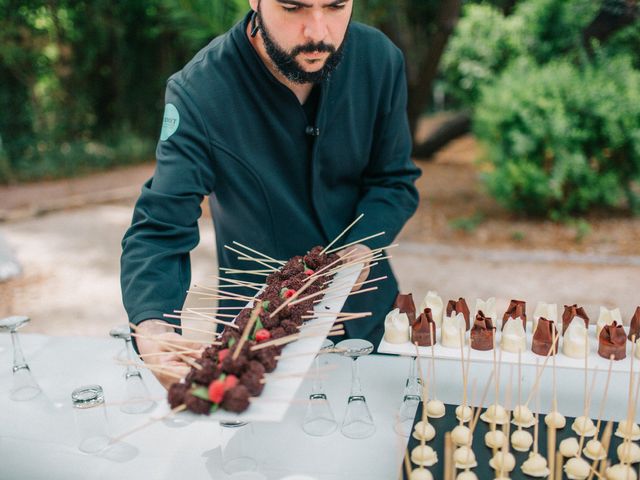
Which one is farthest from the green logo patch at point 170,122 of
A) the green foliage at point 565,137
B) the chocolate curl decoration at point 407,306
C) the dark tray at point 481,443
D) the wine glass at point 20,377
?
the green foliage at point 565,137

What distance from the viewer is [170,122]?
7.09 ft

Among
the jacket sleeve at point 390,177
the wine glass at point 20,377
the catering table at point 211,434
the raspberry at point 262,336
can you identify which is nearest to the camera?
the raspberry at point 262,336

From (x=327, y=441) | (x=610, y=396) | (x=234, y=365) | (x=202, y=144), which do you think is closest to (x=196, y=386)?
(x=234, y=365)

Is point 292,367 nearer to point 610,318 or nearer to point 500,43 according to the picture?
point 610,318

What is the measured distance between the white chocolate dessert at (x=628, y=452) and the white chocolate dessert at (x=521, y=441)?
0.72ft

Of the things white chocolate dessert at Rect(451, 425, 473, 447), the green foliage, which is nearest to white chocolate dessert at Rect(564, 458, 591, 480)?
white chocolate dessert at Rect(451, 425, 473, 447)

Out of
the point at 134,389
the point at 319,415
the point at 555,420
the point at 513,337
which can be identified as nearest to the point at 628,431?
the point at 555,420

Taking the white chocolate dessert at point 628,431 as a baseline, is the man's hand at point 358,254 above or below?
above

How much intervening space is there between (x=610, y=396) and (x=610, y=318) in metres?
0.25

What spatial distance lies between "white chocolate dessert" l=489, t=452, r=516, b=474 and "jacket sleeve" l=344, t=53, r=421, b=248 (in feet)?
3.20

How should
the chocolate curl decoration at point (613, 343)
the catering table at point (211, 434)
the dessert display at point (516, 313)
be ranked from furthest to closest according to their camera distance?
the dessert display at point (516, 313)
the chocolate curl decoration at point (613, 343)
the catering table at point (211, 434)

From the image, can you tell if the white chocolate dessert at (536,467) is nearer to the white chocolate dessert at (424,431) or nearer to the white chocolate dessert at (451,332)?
the white chocolate dessert at (424,431)

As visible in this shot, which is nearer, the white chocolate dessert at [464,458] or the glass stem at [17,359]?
the white chocolate dessert at [464,458]

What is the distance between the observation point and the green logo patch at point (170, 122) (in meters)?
2.13
